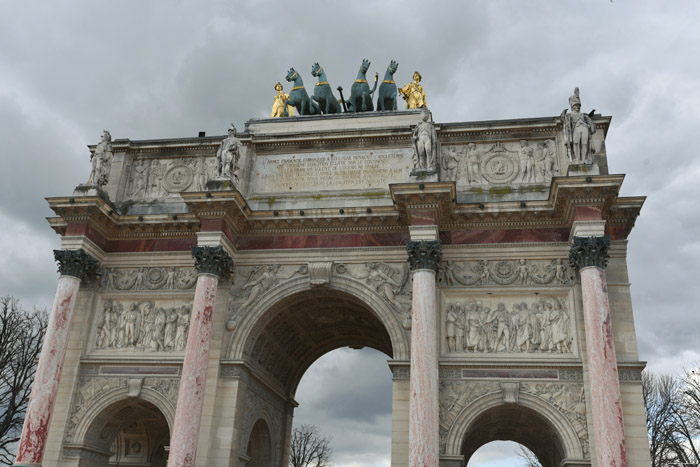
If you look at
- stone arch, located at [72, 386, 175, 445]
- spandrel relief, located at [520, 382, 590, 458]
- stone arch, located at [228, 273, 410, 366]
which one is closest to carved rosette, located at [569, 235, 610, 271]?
spandrel relief, located at [520, 382, 590, 458]

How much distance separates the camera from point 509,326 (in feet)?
62.7

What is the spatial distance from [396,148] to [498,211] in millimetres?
4537

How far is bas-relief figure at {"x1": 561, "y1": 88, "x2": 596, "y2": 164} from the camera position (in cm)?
1950

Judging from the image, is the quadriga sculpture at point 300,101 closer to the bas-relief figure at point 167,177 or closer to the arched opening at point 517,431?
the bas-relief figure at point 167,177

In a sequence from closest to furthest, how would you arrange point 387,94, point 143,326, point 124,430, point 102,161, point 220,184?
1. point 220,184
2. point 143,326
3. point 102,161
4. point 124,430
5. point 387,94

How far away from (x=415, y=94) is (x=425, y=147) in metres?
4.74

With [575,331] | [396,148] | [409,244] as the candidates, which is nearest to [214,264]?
[409,244]

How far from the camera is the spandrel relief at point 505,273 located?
19.5 meters

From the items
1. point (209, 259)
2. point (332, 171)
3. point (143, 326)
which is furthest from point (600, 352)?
point (143, 326)

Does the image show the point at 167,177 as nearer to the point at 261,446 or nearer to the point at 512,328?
the point at 261,446

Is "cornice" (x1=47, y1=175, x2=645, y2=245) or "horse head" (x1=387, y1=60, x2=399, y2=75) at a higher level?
"horse head" (x1=387, y1=60, x2=399, y2=75)

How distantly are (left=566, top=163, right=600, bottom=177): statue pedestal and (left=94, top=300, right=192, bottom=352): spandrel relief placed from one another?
41.9 ft

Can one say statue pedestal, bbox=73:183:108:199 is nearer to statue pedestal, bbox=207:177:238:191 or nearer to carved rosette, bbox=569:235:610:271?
statue pedestal, bbox=207:177:238:191

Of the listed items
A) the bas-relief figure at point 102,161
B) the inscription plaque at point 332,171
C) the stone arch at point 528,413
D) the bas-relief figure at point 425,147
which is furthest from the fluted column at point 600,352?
the bas-relief figure at point 102,161
